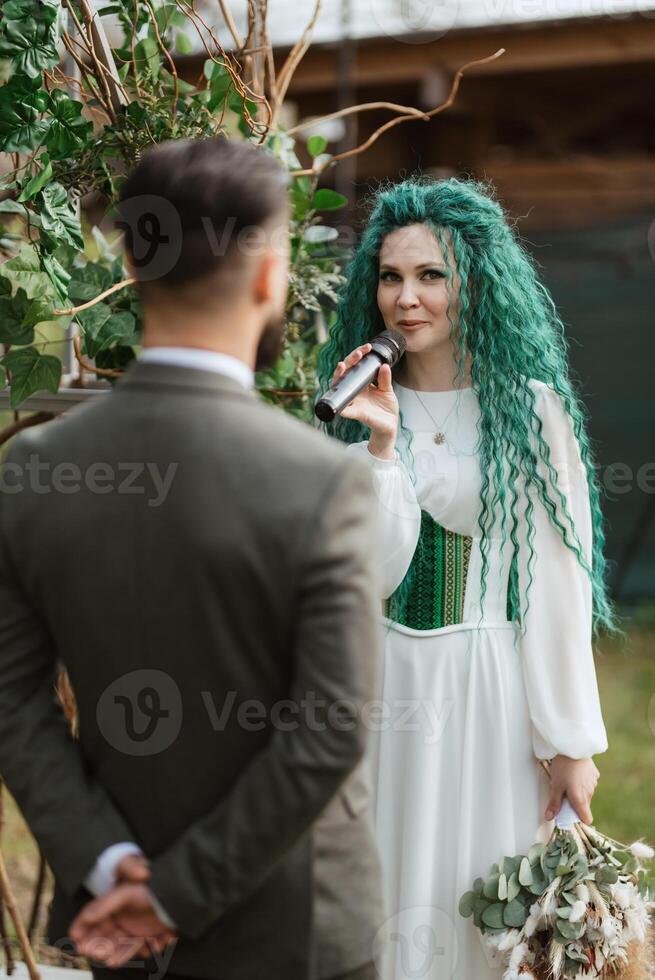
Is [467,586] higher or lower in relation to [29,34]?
lower

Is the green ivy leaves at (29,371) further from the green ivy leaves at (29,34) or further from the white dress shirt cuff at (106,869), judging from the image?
the white dress shirt cuff at (106,869)

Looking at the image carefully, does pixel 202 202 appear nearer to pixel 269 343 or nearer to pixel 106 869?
pixel 269 343

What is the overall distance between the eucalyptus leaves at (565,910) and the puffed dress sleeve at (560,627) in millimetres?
184

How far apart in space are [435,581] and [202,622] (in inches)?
38.2

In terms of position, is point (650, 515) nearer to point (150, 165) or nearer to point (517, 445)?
point (517, 445)

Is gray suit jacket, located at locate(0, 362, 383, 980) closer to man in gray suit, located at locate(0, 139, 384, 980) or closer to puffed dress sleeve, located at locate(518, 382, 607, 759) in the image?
man in gray suit, located at locate(0, 139, 384, 980)

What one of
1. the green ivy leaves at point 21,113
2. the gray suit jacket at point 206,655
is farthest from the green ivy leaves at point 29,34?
the gray suit jacket at point 206,655

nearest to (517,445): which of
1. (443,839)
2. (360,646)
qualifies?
(443,839)

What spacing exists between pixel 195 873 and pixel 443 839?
981mm

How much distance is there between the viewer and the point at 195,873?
1169 mm

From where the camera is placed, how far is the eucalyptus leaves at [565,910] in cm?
190

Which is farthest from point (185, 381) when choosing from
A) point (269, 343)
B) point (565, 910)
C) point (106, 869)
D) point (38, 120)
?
point (565, 910)

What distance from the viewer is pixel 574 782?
1956 millimetres

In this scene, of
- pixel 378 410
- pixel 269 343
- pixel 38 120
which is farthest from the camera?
pixel 38 120
